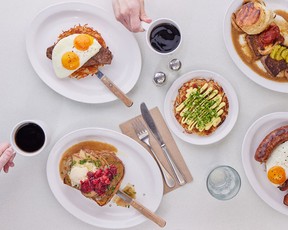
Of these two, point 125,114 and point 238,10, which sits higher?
point 238,10

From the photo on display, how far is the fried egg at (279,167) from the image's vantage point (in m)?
2.52

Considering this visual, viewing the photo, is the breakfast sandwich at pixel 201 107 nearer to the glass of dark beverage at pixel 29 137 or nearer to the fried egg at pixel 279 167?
the fried egg at pixel 279 167

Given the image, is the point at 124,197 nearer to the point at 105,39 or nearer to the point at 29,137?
the point at 29,137

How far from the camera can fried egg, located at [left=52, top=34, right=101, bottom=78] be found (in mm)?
2537

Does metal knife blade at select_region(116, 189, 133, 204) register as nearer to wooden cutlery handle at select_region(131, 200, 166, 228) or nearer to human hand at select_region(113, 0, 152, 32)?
wooden cutlery handle at select_region(131, 200, 166, 228)

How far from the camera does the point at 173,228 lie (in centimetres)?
270

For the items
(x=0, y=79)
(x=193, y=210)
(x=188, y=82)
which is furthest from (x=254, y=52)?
(x=0, y=79)

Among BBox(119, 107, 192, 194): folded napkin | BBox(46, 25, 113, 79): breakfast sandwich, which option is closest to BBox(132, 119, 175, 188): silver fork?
BBox(119, 107, 192, 194): folded napkin

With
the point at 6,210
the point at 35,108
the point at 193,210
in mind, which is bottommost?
the point at 6,210

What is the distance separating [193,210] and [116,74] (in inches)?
34.2

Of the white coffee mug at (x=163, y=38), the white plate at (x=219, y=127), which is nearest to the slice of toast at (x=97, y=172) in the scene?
the white plate at (x=219, y=127)

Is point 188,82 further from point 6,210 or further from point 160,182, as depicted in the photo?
point 6,210

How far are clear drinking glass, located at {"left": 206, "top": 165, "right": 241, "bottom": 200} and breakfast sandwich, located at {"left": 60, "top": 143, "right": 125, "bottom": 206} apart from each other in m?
0.49

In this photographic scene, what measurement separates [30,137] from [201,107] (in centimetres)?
93
